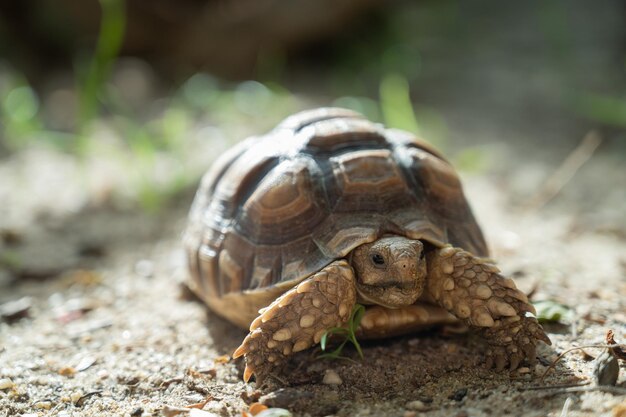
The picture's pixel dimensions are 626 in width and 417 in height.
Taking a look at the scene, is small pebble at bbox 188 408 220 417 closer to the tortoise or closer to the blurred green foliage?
the tortoise

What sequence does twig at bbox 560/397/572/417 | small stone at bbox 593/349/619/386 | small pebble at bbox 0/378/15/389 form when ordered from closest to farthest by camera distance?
1. twig at bbox 560/397/572/417
2. small stone at bbox 593/349/619/386
3. small pebble at bbox 0/378/15/389

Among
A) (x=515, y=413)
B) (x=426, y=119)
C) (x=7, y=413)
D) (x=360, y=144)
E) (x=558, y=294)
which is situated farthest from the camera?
(x=426, y=119)

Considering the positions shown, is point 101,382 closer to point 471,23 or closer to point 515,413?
point 515,413

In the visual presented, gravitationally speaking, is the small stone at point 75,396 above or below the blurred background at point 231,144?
below

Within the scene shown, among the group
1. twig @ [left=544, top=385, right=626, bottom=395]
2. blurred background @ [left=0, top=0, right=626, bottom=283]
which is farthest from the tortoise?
blurred background @ [left=0, top=0, right=626, bottom=283]

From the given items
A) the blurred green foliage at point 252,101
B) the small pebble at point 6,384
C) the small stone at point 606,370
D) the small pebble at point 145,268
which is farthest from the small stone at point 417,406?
the blurred green foliage at point 252,101

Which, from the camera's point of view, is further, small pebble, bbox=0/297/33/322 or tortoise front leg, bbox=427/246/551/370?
small pebble, bbox=0/297/33/322

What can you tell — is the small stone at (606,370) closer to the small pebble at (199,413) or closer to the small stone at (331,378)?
the small stone at (331,378)

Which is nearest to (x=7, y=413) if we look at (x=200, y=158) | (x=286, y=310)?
(x=286, y=310)
